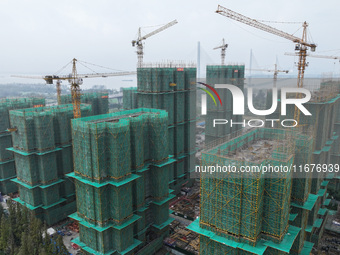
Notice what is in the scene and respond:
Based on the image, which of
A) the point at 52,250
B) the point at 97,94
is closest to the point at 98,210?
the point at 52,250

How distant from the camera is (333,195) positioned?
191 ft

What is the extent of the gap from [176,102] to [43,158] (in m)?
27.4

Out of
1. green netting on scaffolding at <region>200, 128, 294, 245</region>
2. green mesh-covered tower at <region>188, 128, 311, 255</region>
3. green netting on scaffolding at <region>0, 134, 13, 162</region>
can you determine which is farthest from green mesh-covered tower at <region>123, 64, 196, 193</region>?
green netting on scaffolding at <region>0, 134, 13, 162</region>

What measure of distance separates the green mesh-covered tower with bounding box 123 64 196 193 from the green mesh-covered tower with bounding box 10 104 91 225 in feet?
52.1

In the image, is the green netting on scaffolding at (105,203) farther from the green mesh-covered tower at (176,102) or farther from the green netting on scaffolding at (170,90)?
the green netting on scaffolding at (170,90)

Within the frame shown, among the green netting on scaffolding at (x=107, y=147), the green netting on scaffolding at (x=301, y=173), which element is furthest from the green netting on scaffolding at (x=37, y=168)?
the green netting on scaffolding at (x=301, y=173)

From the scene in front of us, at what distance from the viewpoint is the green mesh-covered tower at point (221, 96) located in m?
68.4

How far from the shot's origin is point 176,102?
2207 inches

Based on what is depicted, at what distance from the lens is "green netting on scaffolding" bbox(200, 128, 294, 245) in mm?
27312

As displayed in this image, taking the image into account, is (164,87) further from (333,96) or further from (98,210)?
(333,96)

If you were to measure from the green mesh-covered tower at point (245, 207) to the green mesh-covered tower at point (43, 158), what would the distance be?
92.1 feet

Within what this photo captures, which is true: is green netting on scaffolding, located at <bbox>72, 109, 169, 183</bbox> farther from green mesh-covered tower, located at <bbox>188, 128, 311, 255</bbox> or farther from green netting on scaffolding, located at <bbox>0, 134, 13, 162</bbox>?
green netting on scaffolding, located at <bbox>0, 134, 13, 162</bbox>

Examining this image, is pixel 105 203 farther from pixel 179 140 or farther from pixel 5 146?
pixel 5 146

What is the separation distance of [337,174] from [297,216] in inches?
1285
